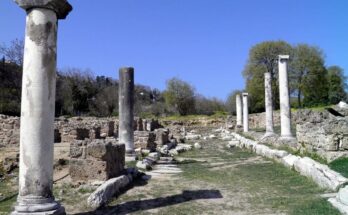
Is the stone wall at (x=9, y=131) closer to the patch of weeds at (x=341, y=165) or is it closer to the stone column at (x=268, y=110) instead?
the stone column at (x=268, y=110)

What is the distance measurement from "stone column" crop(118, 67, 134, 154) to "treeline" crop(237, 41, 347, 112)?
39079 millimetres

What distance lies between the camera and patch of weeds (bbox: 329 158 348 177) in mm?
9289

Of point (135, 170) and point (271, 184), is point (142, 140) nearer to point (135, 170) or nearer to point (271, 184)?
point (135, 170)

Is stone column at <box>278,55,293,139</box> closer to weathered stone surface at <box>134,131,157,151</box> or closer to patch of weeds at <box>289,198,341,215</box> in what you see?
weathered stone surface at <box>134,131,157,151</box>

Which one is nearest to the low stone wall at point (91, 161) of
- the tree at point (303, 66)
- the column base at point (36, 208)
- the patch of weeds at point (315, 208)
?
the column base at point (36, 208)

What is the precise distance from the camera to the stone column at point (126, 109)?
1580 centimetres

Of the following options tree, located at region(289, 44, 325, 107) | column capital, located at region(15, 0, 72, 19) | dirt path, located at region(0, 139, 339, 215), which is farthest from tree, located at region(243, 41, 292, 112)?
column capital, located at region(15, 0, 72, 19)

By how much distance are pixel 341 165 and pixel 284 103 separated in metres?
9.92

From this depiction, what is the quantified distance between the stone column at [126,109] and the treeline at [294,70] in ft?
128

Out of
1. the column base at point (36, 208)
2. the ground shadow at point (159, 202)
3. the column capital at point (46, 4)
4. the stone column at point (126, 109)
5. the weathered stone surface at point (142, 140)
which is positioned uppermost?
the column capital at point (46, 4)

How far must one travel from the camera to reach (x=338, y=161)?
10656 millimetres

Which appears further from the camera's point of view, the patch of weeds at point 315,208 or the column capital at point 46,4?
the column capital at point 46,4

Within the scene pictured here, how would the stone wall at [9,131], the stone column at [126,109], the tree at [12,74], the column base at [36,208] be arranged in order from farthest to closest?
the tree at [12,74], the stone wall at [9,131], the stone column at [126,109], the column base at [36,208]

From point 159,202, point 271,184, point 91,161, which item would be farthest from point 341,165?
point 91,161
